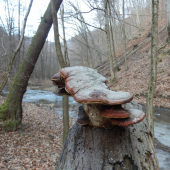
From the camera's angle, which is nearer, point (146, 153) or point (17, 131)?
Result: point (146, 153)

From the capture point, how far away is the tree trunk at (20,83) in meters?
5.02

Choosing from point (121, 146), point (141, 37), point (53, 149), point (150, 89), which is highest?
point (141, 37)

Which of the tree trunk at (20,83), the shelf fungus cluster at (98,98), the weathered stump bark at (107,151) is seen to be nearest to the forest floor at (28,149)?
the tree trunk at (20,83)

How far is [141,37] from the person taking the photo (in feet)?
79.3

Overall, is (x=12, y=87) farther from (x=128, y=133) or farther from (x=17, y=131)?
(x=128, y=133)

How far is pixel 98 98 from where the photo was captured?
0.93 meters

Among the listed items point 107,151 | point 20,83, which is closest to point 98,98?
point 107,151

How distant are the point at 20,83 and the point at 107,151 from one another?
461 centimetres

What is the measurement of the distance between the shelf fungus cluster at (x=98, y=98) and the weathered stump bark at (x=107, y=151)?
12 cm

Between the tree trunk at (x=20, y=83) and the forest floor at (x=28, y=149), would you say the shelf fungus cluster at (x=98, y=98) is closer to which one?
the forest floor at (x=28, y=149)

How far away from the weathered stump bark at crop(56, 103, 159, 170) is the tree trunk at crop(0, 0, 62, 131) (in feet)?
13.8

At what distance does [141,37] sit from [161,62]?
12.3 m

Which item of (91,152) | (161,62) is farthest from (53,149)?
(161,62)

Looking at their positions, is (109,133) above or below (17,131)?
above
